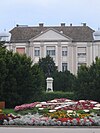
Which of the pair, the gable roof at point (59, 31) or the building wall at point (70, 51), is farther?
the gable roof at point (59, 31)

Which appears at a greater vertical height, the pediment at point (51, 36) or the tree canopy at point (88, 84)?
the pediment at point (51, 36)

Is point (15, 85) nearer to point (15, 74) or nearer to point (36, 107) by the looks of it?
point (15, 74)

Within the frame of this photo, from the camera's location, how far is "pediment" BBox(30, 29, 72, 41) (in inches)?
4656

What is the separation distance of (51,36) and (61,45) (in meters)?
3.54

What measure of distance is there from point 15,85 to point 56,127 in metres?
24.0

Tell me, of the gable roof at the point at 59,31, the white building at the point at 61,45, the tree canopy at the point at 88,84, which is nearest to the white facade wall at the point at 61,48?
the white building at the point at 61,45

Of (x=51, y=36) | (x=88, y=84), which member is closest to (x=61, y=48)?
(x=51, y=36)

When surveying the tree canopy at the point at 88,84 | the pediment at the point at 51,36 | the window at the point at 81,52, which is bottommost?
the tree canopy at the point at 88,84

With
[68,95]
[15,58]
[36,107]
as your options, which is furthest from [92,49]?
[36,107]

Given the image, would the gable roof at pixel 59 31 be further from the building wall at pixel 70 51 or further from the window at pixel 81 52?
the window at pixel 81 52

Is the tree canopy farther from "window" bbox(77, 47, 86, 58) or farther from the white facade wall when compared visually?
"window" bbox(77, 47, 86, 58)

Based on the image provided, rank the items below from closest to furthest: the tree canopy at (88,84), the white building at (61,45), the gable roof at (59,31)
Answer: the tree canopy at (88,84)
the white building at (61,45)
the gable roof at (59,31)

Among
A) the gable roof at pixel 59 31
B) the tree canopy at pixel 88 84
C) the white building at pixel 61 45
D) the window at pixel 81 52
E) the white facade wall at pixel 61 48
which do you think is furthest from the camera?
the window at pixel 81 52

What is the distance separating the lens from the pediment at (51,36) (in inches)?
4656
